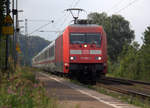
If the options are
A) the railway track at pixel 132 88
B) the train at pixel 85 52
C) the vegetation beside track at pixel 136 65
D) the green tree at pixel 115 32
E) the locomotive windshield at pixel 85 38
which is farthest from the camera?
the green tree at pixel 115 32

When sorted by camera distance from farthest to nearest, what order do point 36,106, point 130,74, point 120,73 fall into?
point 120,73 → point 130,74 → point 36,106

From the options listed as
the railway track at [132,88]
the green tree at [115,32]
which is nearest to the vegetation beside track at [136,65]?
the railway track at [132,88]

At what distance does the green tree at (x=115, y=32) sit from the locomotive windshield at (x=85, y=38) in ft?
164

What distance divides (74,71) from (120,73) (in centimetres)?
1991

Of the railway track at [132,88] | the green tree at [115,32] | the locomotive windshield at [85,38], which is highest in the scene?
the green tree at [115,32]

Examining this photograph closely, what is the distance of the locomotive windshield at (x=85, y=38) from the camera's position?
20844mm

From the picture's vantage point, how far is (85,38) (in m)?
21.0

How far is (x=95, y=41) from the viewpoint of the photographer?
2089 centimetres

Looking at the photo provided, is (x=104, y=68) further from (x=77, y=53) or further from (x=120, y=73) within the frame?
(x=120, y=73)

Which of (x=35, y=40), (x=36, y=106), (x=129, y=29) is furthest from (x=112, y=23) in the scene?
(x=35, y=40)

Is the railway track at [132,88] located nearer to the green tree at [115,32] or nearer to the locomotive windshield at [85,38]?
the locomotive windshield at [85,38]

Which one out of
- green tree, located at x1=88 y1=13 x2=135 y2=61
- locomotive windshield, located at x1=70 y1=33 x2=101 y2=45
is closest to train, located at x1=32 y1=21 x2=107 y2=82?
locomotive windshield, located at x1=70 y1=33 x2=101 y2=45

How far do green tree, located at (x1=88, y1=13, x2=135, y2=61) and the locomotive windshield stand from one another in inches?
1969

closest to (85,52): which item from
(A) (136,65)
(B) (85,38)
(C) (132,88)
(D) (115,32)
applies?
(B) (85,38)
